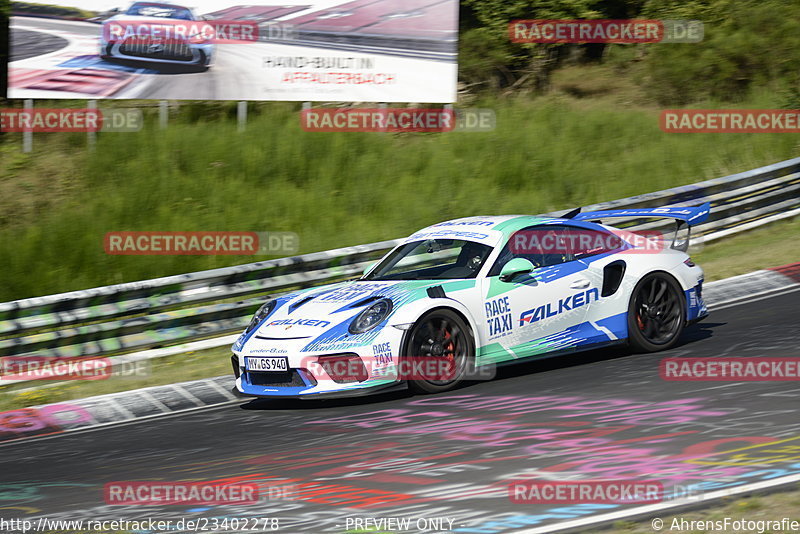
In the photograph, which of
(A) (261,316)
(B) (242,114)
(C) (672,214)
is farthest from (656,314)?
(B) (242,114)

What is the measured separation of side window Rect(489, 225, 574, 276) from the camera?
8328 millimetres

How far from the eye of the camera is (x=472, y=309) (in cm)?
791

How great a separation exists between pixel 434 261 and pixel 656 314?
200 cm

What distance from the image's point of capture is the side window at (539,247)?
27.3 ft

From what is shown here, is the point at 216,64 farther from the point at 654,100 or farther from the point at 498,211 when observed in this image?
the point at 654,100

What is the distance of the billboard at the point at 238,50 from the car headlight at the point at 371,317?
38.1ft

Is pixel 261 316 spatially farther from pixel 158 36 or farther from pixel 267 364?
pixel 158 36

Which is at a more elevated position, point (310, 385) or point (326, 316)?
point (326, 316)

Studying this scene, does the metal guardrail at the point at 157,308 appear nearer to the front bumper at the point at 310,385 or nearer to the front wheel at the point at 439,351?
the front bumper at the point at 310,385

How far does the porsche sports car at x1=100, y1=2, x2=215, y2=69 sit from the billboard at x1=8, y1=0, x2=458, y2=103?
18 millimetres

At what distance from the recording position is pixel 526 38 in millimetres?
25391

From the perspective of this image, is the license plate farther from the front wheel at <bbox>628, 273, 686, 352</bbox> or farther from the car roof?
the front wheel at <bbox>628, 273, 686, 352</bbox>

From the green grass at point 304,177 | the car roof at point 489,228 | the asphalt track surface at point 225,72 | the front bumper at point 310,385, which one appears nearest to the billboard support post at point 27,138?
the green grass at point 304,177

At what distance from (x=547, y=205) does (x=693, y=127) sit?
533 cm
